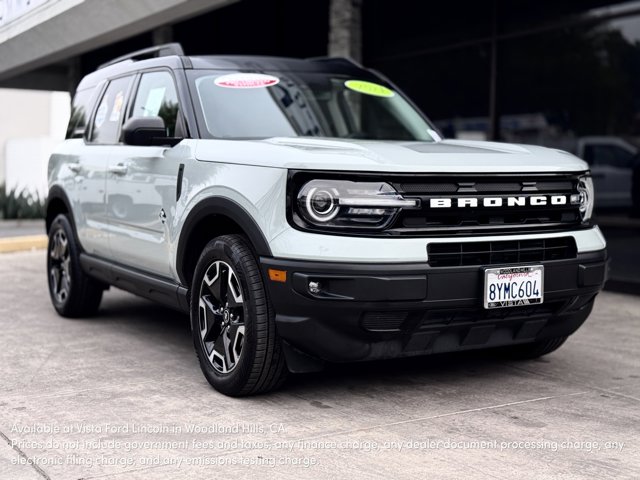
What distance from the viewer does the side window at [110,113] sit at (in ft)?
20.1

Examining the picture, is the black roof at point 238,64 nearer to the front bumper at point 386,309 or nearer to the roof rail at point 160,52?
the roof rail at point 160,52

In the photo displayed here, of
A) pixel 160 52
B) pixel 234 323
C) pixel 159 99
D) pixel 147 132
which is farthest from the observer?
pixel 160 52

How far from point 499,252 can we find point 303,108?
1745mm

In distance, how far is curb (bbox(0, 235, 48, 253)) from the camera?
12.2 m

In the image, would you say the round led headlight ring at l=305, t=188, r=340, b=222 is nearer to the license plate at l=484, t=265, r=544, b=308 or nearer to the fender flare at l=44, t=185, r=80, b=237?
the license plate at l=484, t=265, r=544, b=308

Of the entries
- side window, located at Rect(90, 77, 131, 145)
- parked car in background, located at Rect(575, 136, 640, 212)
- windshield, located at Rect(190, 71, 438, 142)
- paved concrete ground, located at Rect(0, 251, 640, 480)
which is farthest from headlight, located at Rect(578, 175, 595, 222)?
parked car in background, located at Rect(575, 136, 640, 212)

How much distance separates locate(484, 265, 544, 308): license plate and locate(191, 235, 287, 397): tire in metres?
1.05

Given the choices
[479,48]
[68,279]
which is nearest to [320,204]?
[68,279]

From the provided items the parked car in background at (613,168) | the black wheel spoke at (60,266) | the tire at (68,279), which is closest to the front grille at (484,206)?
the tire at (68,279)

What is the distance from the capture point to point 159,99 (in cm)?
559

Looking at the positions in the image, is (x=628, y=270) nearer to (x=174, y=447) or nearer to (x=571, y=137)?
(x=571, y=137)

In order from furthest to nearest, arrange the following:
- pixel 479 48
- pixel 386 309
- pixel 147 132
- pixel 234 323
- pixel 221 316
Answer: pixel 479 48, pixel 147 132, pixel 221 316, pixel 234 323, pixel 386 309

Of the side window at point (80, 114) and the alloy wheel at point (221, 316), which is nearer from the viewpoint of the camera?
the alloy wheel at point (221, 316)

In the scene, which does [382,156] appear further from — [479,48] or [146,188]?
[479,48]
